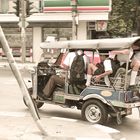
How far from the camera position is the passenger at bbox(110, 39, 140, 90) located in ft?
32.5

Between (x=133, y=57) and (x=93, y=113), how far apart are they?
1440 mm

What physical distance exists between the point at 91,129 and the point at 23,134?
1488mm

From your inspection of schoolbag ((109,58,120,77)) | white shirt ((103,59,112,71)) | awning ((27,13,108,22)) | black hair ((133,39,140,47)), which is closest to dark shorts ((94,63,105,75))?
white shirt ((103,59,112,71))

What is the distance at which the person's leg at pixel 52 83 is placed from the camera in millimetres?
11164

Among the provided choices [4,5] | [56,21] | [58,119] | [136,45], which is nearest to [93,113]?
[58,119]

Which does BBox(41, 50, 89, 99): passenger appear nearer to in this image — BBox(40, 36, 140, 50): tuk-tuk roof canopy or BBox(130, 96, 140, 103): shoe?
BBox(40, 36, 140, 50): tuk-tuk roof canopy

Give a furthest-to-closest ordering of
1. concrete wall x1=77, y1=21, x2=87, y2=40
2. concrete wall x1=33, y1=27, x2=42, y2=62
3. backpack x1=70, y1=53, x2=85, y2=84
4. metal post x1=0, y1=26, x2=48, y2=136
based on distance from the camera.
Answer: concrete wall x1=33, y1=27, x2=42, y2=62
concrete wall x1=77, y1=21, x2=87, y2=40
backpack x1=70, y1=53, x2=85, y2=84
metal post x1=0, y1=26, x2=48, y2=136

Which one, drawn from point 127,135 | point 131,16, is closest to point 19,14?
point 131,16

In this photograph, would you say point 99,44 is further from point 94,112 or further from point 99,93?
point 94,112

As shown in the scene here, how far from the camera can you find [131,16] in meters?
43.0

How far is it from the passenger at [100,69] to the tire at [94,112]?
17.7 inches

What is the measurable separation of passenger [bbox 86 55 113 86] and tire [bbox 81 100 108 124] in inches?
17.7

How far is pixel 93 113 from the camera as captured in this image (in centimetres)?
1031

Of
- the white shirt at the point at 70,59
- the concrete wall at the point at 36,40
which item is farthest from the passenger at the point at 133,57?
the concrete wall at the point at 36,40
